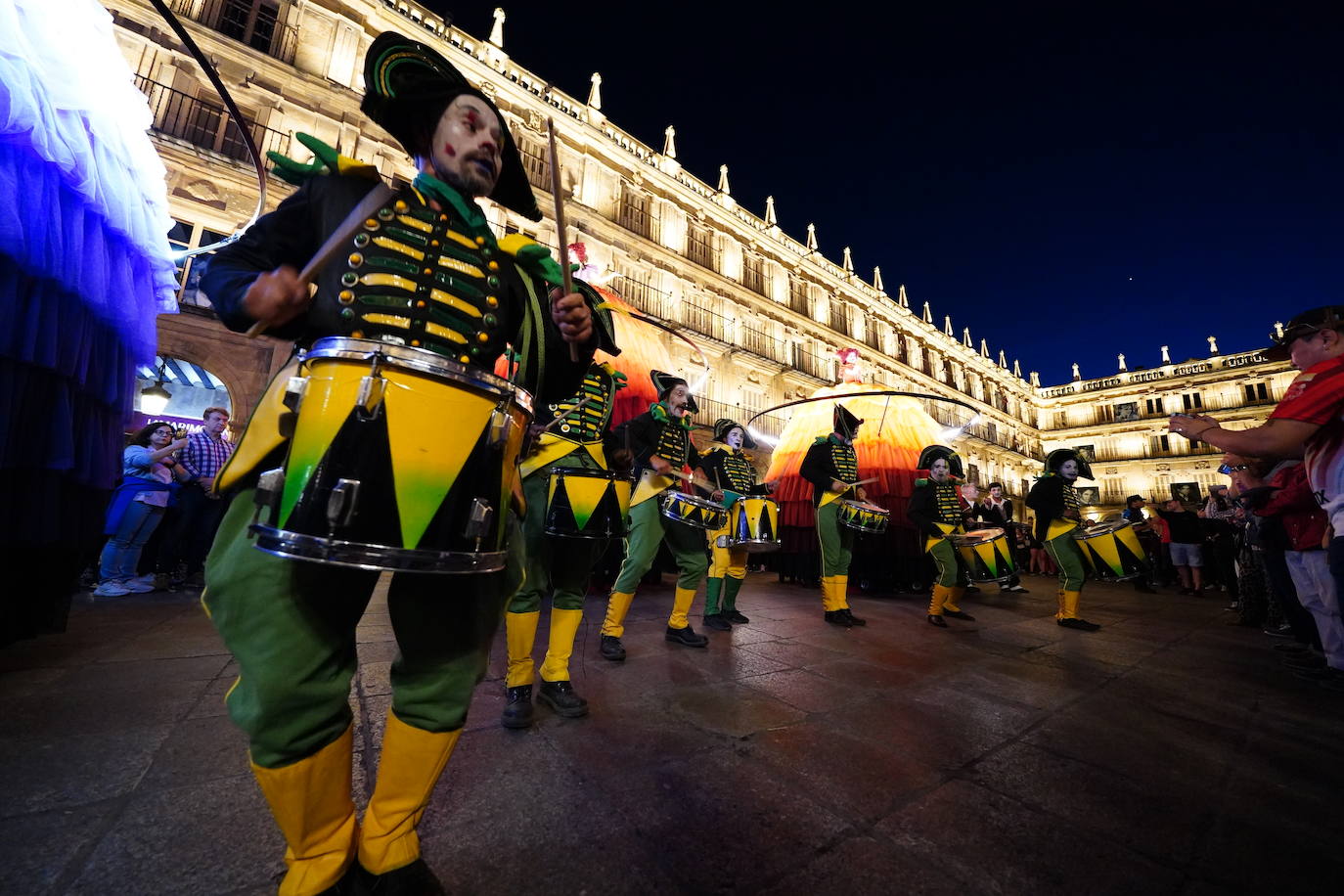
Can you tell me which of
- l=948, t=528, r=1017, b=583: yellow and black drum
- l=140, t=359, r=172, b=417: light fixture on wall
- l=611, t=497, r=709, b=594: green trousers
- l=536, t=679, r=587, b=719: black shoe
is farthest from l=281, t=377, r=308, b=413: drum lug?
l=140, t=359, r=172, b=417: light fixture on wall

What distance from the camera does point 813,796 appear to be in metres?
1.86

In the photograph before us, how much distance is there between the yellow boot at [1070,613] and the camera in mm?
5895

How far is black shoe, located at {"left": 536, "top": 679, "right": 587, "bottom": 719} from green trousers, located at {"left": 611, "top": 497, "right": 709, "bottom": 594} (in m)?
1.07

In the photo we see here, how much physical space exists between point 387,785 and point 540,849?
519mm

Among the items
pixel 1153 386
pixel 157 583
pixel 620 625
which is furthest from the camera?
pixel 1153 386

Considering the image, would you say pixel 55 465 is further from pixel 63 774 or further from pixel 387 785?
pixel 387 785

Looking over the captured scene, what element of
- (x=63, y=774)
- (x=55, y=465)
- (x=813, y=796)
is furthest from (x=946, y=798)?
(x=55, y=465)

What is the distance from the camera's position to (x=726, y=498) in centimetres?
568

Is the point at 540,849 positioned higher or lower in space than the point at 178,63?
lower

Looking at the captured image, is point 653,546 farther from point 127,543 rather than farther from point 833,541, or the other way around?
point 127,543

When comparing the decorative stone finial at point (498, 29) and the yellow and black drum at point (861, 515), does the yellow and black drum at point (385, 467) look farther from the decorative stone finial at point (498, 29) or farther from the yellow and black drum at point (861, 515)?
the decorative stone finial at point (498, 29)

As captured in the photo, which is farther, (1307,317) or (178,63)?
(178,63)

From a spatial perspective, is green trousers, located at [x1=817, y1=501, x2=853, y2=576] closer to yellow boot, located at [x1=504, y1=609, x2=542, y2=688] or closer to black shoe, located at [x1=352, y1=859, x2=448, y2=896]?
yellow boot, located at [x1=504, y1=609, x2=542, y2=688]

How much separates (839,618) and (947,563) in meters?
1.82
